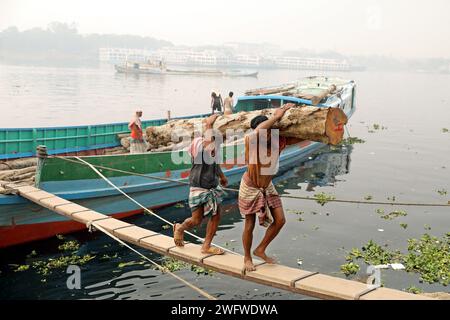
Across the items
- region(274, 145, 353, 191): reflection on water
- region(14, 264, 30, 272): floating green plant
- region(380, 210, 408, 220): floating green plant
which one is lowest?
region(14, 264, 30, 272): floating green plant

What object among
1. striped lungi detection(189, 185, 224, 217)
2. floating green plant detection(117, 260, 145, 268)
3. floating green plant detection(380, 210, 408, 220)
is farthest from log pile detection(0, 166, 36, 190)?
floating green plant detection(380, 210, 408, 220)

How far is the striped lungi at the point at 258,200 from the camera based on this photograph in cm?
602

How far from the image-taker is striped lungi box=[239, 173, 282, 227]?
6.02 m

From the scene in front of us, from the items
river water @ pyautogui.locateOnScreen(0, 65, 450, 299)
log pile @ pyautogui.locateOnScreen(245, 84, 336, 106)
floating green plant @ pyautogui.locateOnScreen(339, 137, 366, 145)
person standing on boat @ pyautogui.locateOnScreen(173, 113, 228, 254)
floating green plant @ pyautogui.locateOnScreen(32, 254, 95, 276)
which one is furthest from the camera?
floating green plant @ pyautogui.locateOnScreen(339, 137, 366, 145)

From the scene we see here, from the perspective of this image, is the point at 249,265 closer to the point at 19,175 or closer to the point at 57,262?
the point at 57,262

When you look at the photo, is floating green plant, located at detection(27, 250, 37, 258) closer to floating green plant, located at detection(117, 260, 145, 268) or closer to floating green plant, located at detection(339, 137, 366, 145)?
floating green plant, located at detection(117, 260, 145, 268)

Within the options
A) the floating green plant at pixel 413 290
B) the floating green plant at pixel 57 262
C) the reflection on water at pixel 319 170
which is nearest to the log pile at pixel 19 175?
the floating green plant at pixel 57 262

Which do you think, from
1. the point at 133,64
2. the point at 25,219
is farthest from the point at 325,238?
the point at 133,64

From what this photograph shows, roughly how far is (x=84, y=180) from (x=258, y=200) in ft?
25.0

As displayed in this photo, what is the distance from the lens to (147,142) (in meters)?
16.8

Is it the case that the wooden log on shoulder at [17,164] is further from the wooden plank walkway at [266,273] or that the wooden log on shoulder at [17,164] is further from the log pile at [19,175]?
the wooden plank walkway at [266,273]

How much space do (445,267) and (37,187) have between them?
33.4 ft

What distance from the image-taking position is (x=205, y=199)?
6.73m

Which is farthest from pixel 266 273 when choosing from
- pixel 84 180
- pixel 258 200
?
pixel 84 180
